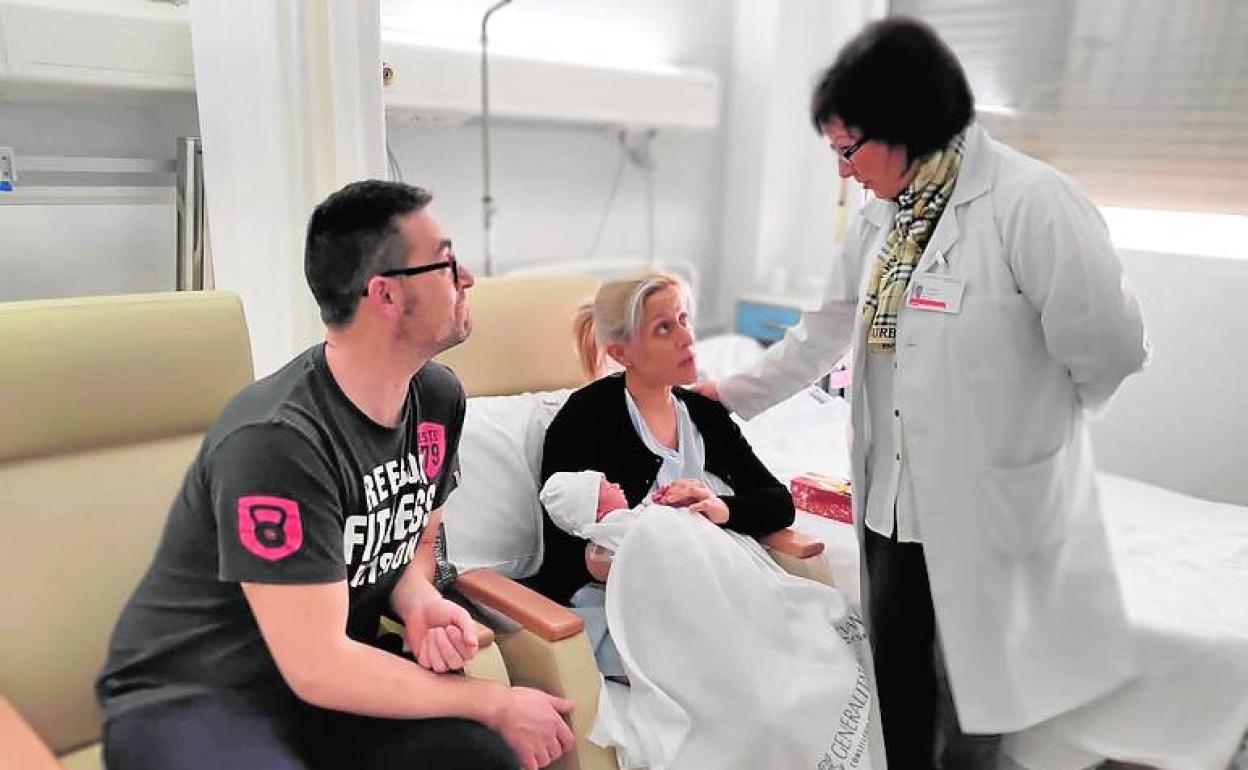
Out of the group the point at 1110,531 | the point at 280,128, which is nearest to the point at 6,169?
the point at 280,128

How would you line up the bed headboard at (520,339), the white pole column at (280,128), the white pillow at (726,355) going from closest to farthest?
the white pole column at (280,128) < the bed headboard at (520,339) < the white pillow at (726,355)

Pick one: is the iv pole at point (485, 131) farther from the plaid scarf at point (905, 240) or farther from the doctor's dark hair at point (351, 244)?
the doctor's dark hair at point (351, 244)

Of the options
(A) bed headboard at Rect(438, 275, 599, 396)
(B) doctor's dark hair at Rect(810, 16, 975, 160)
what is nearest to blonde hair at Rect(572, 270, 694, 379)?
(A) bed headboard at Rect(438, 275, 599, 396)

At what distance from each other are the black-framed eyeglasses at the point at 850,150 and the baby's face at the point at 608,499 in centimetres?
65

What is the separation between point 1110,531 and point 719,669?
866 millimetres

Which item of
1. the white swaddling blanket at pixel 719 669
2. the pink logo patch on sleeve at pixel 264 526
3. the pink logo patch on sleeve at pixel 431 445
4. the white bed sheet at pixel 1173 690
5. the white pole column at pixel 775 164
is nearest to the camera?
the pink logo patch on sleeve at pixel 264 526

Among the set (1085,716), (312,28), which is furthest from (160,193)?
(1085,716)

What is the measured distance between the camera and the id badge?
1.42 m

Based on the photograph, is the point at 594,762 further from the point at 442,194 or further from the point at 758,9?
the point at 758,9

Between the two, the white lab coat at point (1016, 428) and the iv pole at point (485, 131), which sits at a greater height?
the iv pole at point (485, 131)

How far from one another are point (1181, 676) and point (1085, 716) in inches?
6.3

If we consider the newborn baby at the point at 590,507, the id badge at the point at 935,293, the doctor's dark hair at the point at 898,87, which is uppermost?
the doctor's dark hair at the point at 898,87

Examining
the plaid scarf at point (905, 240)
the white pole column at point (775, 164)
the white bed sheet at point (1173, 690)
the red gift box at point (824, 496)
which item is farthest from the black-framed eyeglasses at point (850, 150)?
the white pole column at point (775, 164)

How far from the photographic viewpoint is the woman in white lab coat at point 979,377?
53.1 inches
